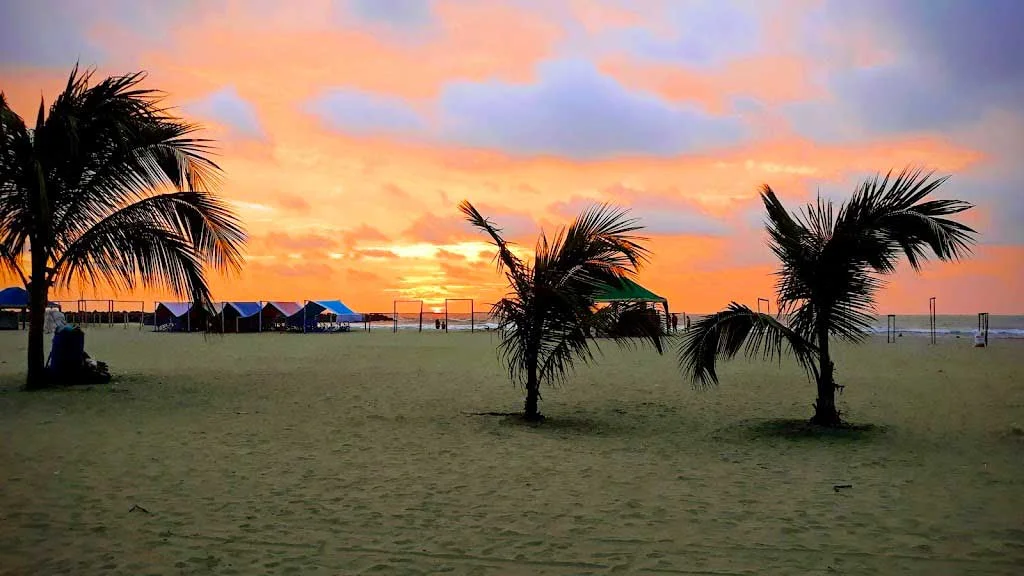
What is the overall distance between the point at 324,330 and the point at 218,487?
43005 mm

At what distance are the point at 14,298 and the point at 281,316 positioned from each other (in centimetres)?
1659

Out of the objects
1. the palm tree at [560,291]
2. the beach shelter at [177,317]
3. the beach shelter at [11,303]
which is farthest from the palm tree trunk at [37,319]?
the beach shelter at [11,303]

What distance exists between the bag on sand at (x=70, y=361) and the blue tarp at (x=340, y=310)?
33511 mm

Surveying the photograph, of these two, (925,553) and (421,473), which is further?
(421,473)

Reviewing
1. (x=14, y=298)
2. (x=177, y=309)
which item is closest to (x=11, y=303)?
(x=14, y=298)

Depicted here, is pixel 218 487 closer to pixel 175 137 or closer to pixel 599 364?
pixel 175 137

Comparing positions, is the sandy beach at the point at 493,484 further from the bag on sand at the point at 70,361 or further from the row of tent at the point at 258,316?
the row of tent at the point at 258,316

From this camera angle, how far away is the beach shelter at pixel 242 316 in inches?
1695

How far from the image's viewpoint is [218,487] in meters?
6.16

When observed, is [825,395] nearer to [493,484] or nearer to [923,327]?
[493,484]

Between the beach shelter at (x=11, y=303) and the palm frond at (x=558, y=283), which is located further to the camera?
the beach shelter at (x=11, y=303)

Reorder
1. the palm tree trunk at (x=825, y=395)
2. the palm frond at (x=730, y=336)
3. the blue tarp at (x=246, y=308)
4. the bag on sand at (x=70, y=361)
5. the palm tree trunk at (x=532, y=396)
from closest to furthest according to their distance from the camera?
the palm frond at (x=730, y=336) → the palm tree trunk at (x=825, y=395) → the palm tree trunk at (x=532, y=396) → the bag on sand at (x=70, y=361) → the blue tarp at (x=246, y=308)

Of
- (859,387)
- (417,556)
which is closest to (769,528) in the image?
(417,556)

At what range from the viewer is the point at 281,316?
45.6m
